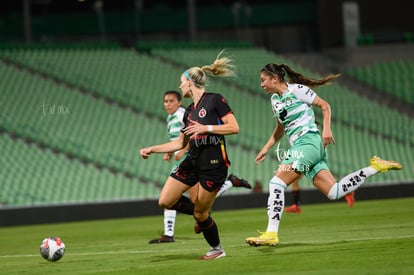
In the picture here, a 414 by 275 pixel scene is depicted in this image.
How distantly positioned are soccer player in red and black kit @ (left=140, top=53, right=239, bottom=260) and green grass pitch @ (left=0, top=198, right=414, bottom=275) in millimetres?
604

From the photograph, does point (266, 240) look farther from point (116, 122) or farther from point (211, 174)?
point (116, 122)

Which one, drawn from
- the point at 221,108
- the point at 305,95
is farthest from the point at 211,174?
the point at 305,95

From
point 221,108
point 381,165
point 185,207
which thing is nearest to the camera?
point 221,108

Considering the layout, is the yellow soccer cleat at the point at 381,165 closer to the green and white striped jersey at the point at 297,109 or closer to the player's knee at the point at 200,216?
the green and white striped jersey at the point at 297,109

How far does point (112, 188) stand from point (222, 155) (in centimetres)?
1596

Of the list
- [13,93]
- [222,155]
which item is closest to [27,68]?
[13,93]

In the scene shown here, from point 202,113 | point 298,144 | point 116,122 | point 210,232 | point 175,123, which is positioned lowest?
point 210,232

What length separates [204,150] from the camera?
35.2ft

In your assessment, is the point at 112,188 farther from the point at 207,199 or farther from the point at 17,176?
the point at 207,199

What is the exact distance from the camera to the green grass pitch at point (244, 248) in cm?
934

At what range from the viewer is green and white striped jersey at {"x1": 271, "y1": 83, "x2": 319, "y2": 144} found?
11.6 meters

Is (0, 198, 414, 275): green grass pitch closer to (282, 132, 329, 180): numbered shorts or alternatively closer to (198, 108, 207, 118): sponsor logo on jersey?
(282, 132, 329, 180): numbered shorts

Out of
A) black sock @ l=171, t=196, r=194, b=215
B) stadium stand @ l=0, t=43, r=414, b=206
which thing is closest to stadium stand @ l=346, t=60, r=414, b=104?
stadium stand @ l=0, t=43, r=414, b=206

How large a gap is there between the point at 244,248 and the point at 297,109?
6.38 ft
